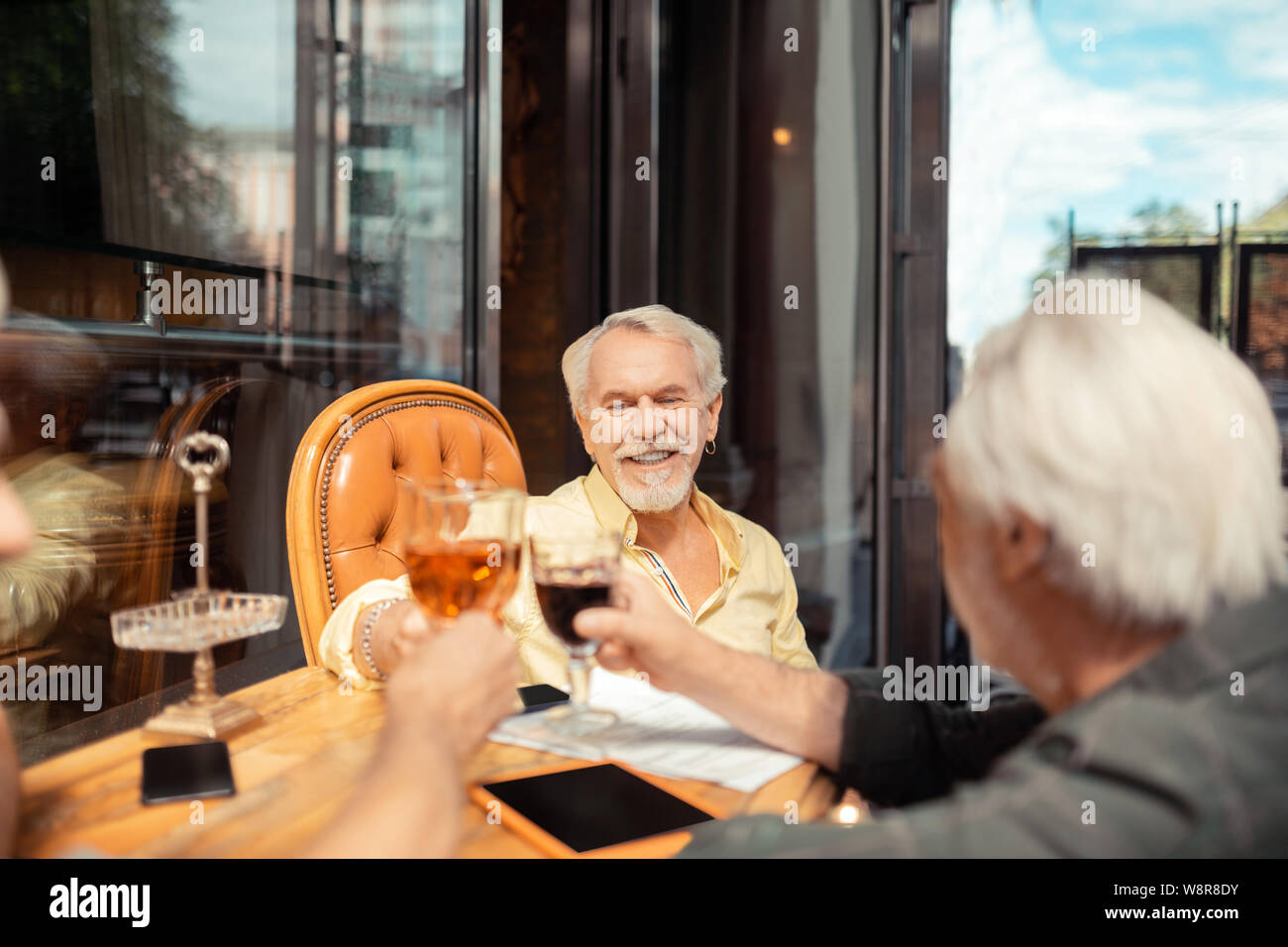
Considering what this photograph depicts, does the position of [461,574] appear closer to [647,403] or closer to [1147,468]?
[1147,468]

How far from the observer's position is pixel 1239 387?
0.62 meters

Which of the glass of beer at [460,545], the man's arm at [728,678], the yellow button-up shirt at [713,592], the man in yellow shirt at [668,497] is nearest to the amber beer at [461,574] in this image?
the glass of beer at [460,545]

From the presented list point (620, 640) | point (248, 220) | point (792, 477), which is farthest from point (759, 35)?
point (620, 640)

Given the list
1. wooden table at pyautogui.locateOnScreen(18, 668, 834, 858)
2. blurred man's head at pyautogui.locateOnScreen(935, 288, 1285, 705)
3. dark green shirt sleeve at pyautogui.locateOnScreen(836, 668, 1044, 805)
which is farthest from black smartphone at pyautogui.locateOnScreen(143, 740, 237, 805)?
blurred man's head at pyautogui.locateOnScreen(935, 288, 1285, 705)

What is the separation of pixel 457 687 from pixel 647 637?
30 centimetres

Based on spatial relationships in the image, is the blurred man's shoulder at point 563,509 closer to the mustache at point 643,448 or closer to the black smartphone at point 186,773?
the mustache at point 643,448

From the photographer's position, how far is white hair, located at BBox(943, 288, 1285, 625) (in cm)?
59

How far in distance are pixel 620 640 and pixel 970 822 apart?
19.2 inches

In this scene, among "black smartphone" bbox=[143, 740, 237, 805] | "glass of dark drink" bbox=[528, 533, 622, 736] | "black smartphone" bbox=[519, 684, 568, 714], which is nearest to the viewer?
"black smartphone" bbox=[143, 740, 237, 805]

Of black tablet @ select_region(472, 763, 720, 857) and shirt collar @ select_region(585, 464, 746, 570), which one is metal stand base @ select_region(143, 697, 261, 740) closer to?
black tablet @ select_region(472, 763, 720, 857)

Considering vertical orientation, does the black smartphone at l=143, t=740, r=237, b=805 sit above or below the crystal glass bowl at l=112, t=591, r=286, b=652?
below

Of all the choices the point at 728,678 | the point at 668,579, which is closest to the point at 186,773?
the point at 728,678

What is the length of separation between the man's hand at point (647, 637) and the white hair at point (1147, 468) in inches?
17.6
